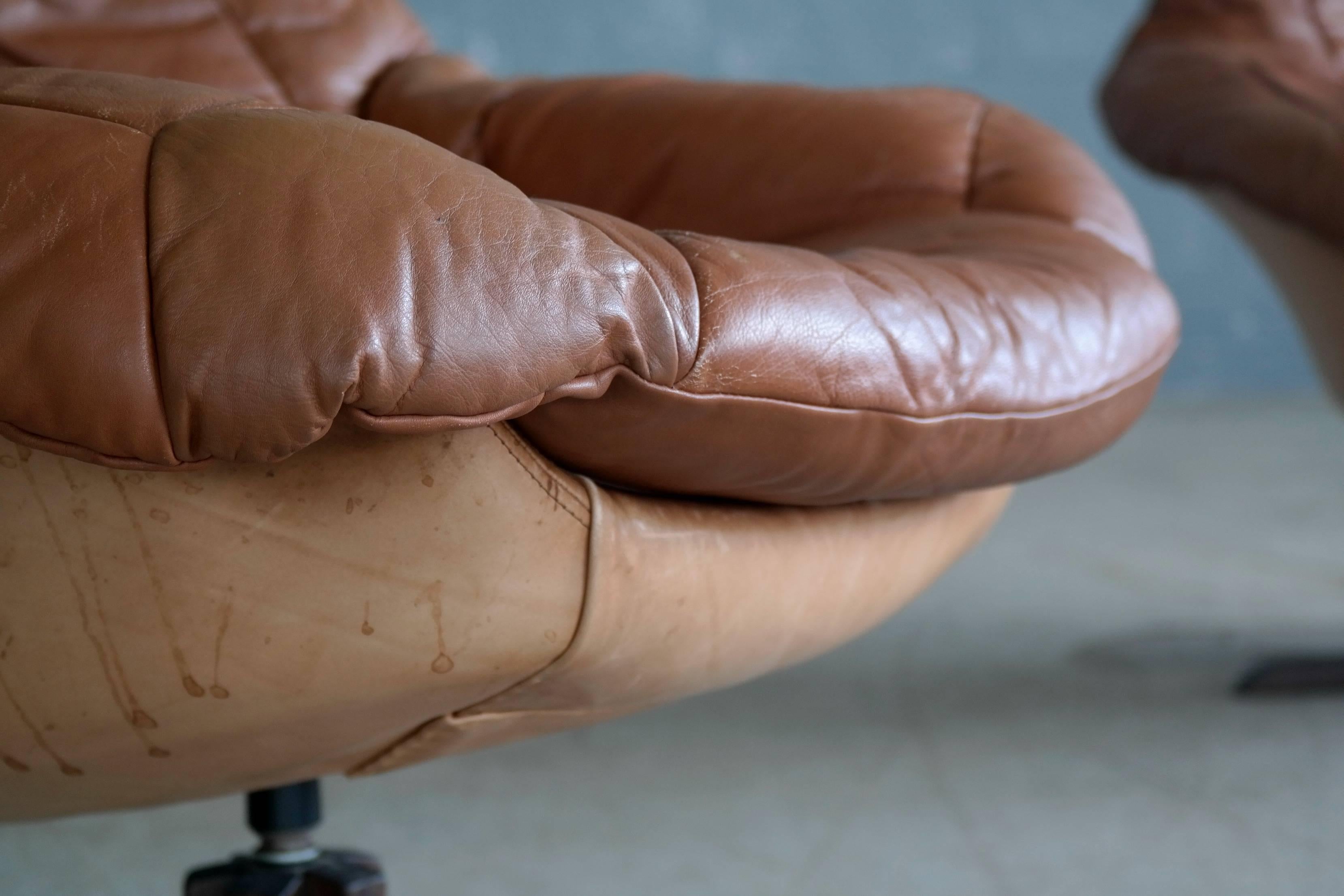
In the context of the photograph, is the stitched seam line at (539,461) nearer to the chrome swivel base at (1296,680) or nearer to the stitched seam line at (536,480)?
the stitched seam line at (536,480)

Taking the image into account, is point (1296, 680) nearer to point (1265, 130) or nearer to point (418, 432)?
point (1265, 130)

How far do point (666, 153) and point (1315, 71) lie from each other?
0.78 meters

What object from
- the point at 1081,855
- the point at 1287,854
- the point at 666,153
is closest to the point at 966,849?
the point at 1081,855

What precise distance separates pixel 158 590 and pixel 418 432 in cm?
13

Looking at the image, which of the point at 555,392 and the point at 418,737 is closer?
the point at 555,392

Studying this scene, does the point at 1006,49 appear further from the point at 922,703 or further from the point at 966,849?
the point at 966,849

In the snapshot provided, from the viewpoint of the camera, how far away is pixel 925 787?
1284 millimetres

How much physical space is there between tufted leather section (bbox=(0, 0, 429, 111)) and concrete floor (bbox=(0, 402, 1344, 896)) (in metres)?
0.60

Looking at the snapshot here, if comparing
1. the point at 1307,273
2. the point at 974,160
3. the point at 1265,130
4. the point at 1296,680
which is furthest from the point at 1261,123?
the point at 1296,680

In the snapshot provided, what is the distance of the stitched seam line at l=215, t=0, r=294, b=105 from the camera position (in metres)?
1.14

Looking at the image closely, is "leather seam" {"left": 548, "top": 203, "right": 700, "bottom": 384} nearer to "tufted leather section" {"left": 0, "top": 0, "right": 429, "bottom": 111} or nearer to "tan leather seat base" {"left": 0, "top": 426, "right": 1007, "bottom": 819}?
"tan leather seat base" {"left": 0, "top": 426, "right": 1007, "bottom": 819}

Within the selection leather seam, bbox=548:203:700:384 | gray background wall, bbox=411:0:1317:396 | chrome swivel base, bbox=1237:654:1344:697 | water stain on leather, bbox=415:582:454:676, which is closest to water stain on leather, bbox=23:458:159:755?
water stain on leather, bbox=415:582:454:676

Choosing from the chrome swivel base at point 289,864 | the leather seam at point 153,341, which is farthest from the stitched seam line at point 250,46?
the leather seam at point 153,341

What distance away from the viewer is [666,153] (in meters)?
1.06
